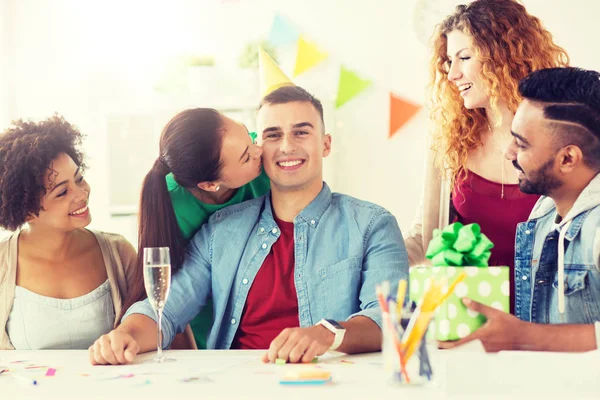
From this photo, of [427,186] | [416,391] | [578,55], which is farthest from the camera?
[578,55]

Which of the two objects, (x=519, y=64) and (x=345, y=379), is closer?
(x=345, y=379)

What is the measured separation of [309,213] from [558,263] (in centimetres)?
67

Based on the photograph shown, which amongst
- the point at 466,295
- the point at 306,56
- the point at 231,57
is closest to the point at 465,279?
the point at 466,295

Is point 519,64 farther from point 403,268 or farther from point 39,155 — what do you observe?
point 39,155

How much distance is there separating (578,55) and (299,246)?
272 cm

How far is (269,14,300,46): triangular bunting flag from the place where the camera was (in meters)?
4.38

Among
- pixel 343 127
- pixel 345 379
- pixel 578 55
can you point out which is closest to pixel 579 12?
pixel 578 55

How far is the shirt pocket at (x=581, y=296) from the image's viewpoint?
1623mm

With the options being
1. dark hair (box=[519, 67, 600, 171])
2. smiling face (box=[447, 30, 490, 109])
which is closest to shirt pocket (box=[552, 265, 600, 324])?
dark hair (box=[519, 67, 600, 171])

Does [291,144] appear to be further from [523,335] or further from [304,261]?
[523,335]

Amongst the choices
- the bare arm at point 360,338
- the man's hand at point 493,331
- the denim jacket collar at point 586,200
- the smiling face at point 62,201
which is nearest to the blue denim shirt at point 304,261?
the bare arm at point 360,338

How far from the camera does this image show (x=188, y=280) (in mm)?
1998

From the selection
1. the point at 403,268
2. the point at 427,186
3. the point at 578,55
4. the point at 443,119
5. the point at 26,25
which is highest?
the point at 26,25

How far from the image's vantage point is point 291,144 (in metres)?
2.02
